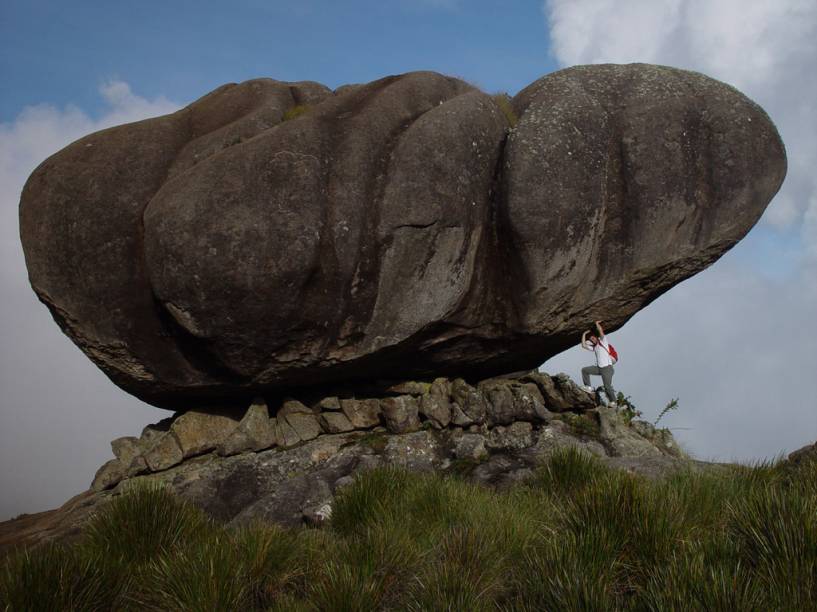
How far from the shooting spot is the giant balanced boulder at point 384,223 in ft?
37.9

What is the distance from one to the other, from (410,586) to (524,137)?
7.98 m

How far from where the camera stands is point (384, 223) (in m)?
11.8

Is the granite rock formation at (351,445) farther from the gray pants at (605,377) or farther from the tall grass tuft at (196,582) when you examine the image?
the tall grass tuft at (196,582)

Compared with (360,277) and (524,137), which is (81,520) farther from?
(524,137)

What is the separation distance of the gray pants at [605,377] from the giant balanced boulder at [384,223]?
0.74 meters

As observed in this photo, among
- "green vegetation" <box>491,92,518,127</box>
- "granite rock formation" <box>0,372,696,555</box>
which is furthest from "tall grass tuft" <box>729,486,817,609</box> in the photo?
"green vegetation" <box>491,92,518,127</box>

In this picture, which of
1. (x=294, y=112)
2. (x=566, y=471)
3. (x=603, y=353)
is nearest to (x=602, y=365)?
(x=603, y=353)

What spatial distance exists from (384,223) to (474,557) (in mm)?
6014

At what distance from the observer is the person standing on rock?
1355 centimetres

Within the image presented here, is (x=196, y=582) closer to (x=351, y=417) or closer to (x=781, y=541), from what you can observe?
(x=781, y=541)

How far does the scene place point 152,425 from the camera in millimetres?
14172

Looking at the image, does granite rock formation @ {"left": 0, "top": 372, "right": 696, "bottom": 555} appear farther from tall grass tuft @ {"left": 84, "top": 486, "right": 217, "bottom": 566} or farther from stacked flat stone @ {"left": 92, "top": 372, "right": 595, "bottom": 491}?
tall grass tuft @ {"left": 84, "top": 486, "right": 217, "bottom": 566}

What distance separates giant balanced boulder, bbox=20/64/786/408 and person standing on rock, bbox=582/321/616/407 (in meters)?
0.37

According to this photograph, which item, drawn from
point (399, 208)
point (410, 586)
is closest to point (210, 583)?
point (410, 586)
